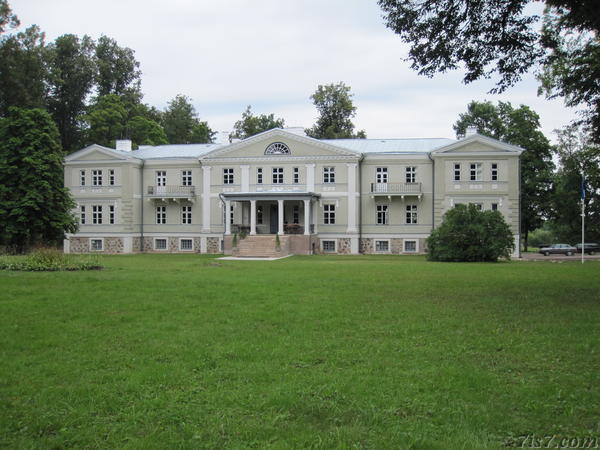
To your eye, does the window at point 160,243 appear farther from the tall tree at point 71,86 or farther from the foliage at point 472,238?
the foliage at point 472,238

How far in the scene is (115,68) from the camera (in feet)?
184

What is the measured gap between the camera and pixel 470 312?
10.4 meters

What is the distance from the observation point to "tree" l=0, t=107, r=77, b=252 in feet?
96.2

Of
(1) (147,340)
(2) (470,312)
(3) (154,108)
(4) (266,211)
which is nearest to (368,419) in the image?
(1) (147,340)

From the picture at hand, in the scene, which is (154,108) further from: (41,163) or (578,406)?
(578,406)

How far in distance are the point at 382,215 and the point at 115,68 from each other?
34197 mm

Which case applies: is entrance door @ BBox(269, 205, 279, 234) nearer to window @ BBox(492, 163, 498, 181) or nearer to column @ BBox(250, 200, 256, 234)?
column @ BBox(250, 200, 256, 234)

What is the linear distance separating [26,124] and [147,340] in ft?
89.6

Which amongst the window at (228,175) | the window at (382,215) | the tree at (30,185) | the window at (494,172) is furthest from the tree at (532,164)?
the tree at (30,185)

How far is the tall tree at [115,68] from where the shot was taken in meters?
55.5

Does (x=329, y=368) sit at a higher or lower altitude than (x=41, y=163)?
lower

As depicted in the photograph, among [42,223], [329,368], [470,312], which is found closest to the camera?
[329,368]

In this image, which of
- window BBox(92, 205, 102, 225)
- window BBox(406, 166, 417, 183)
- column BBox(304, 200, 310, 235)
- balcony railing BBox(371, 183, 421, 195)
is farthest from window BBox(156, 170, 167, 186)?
window BBox(406, 166, 417, 183)

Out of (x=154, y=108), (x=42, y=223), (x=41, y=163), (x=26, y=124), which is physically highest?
(x=154, y=108)
